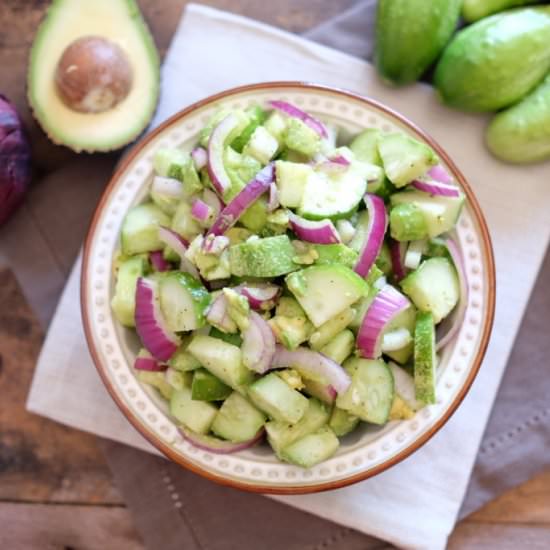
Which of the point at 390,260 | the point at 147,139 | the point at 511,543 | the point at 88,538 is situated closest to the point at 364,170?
the point at 390,260

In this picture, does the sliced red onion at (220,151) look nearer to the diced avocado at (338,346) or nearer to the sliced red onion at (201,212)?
the sliced red onion at (201,212)

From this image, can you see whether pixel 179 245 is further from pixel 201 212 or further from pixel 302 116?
pixel 302 116

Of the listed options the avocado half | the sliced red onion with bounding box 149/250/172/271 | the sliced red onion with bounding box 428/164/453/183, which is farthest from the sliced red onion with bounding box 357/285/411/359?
the avocado half

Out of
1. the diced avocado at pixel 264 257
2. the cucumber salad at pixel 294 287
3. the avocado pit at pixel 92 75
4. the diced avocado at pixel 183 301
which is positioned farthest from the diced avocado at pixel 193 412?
the avocado pit at pixel 92 75

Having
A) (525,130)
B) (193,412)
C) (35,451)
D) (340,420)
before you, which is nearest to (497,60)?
(525,130)

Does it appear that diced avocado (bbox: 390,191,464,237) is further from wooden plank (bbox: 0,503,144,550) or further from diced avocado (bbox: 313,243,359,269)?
wooden plank (bbox: 0,503,144,550)
